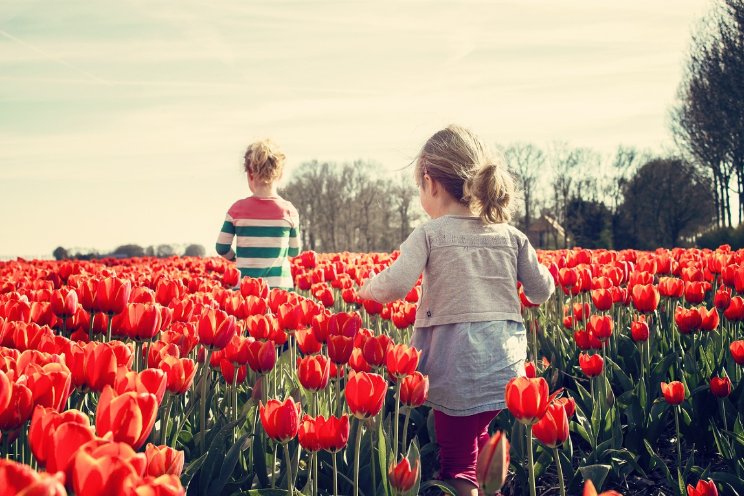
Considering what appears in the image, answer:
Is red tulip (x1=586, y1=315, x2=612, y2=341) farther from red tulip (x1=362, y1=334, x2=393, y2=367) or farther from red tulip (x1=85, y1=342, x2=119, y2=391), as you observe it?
red tulip (x1=85, y1=342, x2=119, y2=391)

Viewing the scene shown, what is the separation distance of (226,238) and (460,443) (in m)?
3.57

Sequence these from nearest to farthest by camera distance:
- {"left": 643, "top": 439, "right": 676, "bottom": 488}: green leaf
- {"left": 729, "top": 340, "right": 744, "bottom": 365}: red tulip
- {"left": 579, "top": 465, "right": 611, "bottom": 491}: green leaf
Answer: {"left": 579, "top": 465, "right": 611, "bottom": 491}: green leaf → {"left": 643, "top": 439, "right": 676, "bottom": 488}: green leaf → {"left": 729, "top": 340, "right": 744, "bottom": 365}: red tulip

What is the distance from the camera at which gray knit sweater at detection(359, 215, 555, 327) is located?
12.0 feet

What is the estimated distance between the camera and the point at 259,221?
21.3 ft

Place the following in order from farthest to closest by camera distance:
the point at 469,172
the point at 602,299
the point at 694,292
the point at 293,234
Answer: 1. the point at 293,234
2. the point at 694,292
3. the point at 602,299
4. the point at 469,172

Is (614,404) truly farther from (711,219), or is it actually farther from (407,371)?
(711,219)

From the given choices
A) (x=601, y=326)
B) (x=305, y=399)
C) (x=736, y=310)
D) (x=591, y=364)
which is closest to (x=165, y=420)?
(x=305, y=399)

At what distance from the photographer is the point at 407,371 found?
2920mm

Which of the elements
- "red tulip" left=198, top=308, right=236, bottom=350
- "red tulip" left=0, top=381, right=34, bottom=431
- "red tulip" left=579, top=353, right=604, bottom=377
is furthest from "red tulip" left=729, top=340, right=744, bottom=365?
"red tulip" left=0, top=381, right=34, bottom=431

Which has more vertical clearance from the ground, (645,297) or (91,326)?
(91,326)

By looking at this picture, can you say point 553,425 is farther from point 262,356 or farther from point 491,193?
point 491,193

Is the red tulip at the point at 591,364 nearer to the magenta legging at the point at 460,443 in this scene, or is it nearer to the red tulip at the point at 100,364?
Answer: the magenta legging at the point at 460,443

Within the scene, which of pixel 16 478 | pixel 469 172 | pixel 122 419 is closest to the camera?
pixel 16 478

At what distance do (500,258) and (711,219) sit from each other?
4459 centimetres
